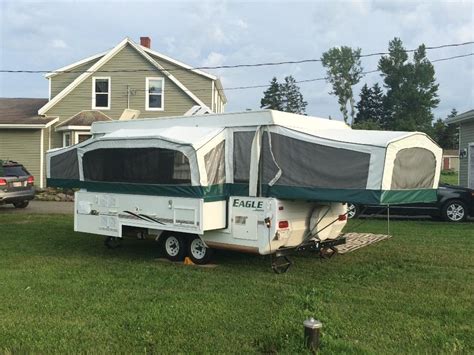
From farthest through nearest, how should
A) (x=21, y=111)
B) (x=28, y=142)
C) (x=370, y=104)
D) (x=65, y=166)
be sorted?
(x=370, y=104), (x=21, y=111), (x=28, y=142), (x=65, y=166)

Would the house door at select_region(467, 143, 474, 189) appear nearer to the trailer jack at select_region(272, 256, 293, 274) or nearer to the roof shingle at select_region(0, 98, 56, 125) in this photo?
the trailer jack at select_region(272, 256, 293, 274)

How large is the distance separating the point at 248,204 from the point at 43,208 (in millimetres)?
11724

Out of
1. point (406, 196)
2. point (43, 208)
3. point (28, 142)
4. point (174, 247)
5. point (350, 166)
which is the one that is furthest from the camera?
point (28, 142)

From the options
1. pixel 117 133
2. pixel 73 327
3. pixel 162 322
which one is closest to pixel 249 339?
pixel 162 322

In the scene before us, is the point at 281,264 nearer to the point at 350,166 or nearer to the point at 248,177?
the point at 248,177

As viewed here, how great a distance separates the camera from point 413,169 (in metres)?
7.69

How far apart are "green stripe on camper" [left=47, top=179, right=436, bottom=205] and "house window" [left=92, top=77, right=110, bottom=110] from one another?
1627 cm

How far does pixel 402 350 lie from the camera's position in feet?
15.7

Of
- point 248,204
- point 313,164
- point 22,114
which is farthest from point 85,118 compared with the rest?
point 313,164

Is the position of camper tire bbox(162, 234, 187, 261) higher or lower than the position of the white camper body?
lower

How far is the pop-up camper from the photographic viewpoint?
24.3ft

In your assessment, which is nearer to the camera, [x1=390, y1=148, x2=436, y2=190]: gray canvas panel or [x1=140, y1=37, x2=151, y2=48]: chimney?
[x1=390, y1=148, x2=436, y2=190]: gray canvas panel

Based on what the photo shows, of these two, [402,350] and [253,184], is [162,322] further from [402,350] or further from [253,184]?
[253,184]

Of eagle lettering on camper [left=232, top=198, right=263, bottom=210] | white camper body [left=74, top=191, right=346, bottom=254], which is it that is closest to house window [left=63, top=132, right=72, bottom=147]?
white camper body [left=74, top=191, right=346, bottom=254]
